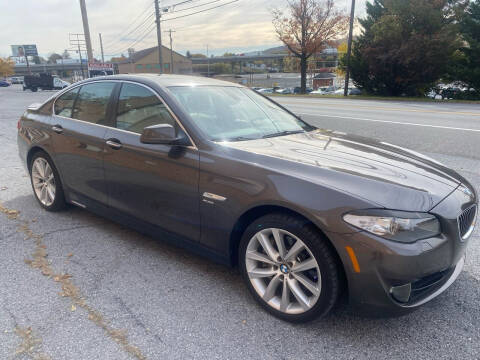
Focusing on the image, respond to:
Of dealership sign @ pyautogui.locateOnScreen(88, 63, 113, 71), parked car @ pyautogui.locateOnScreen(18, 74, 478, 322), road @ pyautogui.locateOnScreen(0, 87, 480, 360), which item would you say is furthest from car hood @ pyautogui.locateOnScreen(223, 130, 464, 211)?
dealership sign @ pyautogui.locateOnScreen(88, 63, 113, 71)

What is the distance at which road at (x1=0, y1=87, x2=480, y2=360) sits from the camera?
2.28 meters

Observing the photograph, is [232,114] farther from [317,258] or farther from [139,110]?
[317,258]

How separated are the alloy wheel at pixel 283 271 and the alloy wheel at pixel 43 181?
2841 mm

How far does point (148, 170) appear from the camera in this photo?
3.16m

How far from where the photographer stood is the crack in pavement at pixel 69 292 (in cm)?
234

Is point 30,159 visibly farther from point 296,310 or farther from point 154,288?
point 296,310

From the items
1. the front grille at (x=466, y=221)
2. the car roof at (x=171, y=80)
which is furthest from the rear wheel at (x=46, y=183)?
the front grille at (x=466, y=221)

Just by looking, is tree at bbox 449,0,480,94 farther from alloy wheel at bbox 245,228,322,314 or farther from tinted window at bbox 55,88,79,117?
alloy wheel at bbox 245,228,322,314

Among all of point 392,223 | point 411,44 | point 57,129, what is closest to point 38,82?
point 411,44

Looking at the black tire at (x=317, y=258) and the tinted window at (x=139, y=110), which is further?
the tinted window at (x=139, y=110)

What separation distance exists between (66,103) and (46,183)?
97cm

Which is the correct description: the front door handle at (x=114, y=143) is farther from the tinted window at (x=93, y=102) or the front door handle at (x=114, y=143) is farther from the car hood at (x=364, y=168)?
the car hood at (x=364, y=168)

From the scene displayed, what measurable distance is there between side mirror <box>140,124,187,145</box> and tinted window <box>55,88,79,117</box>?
1.71 metres

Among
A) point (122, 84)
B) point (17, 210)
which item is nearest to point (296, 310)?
point (122, 84)
